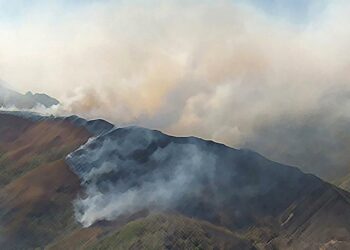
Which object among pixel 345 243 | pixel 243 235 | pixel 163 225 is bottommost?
pixel 345 243

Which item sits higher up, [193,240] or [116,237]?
[116,237]

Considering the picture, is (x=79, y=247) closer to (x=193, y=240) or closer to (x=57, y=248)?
(x=57, y=248)

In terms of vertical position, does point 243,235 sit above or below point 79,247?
below

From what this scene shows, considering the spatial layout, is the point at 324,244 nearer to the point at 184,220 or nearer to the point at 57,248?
the point at 184,220

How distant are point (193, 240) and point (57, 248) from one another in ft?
147

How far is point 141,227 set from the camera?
7623 inches

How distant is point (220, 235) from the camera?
194 meters

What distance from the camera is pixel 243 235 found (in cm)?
19950

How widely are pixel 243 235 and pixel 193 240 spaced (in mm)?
20342

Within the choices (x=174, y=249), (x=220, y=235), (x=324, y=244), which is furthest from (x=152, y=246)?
(x=324, y=244)

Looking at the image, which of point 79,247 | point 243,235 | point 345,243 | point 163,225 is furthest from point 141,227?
point 345,243

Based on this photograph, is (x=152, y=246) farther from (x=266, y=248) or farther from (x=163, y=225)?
(x=266, y=248)

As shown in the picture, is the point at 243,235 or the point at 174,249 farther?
the point at 243,235

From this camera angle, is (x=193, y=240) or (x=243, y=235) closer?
(x=193, y=240)
